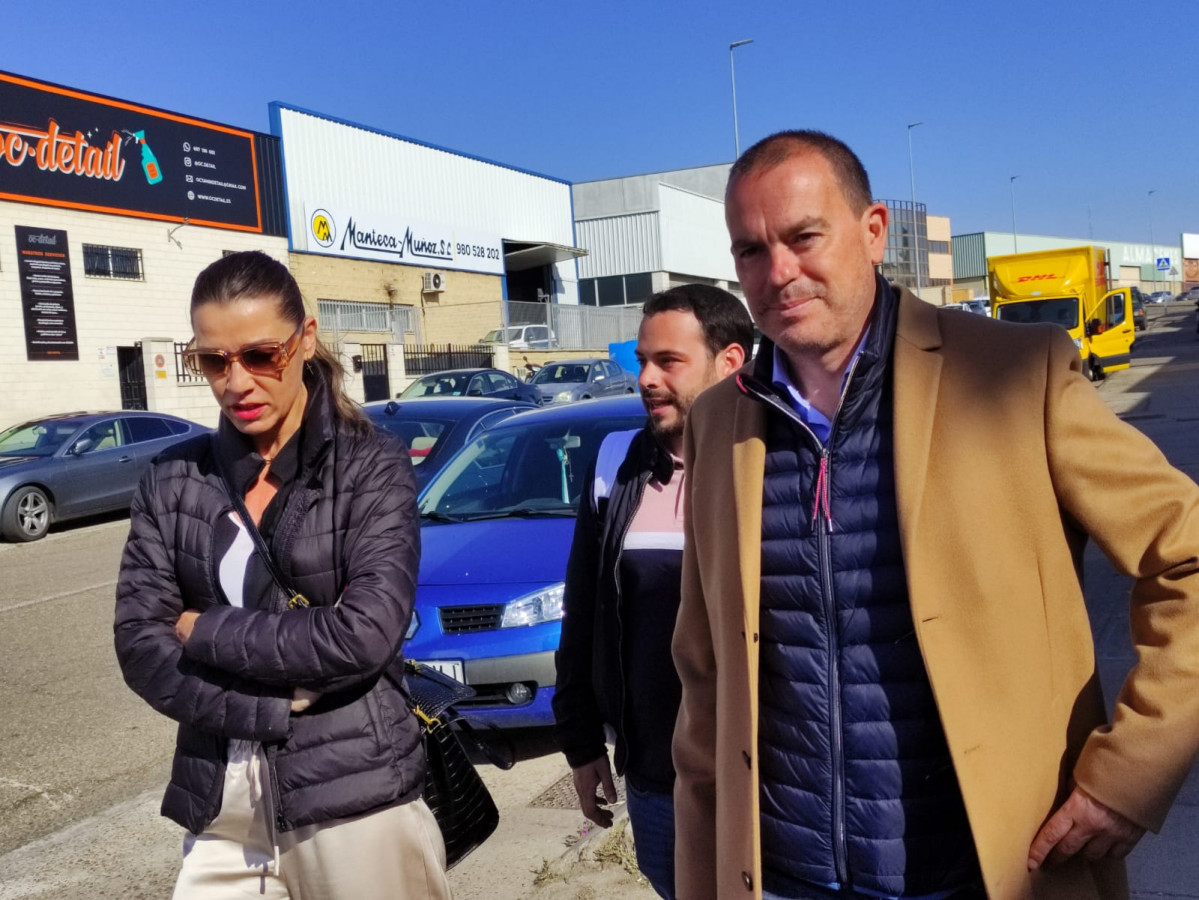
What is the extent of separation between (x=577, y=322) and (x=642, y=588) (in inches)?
1591

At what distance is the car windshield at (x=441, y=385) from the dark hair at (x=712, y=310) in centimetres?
1819

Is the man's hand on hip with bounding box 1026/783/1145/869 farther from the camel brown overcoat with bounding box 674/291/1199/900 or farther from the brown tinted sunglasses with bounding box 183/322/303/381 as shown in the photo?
the brown tinted sunglasses with bounding box 183/322/303/381

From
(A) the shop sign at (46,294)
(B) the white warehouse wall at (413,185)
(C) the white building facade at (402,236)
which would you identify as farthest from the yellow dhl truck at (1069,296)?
(A) the shop sign at (46,294)

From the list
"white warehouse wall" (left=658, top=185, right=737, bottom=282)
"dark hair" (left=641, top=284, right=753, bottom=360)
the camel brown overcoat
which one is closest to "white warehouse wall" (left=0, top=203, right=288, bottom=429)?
"dark hair" (left=641, top=284, right=753, bottom=360)

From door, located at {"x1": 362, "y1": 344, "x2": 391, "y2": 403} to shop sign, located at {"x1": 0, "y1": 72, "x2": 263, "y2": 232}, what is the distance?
4.52m

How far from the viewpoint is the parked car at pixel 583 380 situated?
78.3 feet

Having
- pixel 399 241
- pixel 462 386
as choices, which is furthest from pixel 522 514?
pixel 399 241

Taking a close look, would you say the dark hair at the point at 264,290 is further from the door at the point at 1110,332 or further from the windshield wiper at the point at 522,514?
the door at the point at 1110,332

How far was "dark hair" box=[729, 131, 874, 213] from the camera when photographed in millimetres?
1912

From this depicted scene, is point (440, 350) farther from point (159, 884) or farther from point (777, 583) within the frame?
point (777, 583)

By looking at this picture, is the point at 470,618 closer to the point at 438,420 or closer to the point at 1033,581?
the point at 1033,581

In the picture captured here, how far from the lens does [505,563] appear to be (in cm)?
538

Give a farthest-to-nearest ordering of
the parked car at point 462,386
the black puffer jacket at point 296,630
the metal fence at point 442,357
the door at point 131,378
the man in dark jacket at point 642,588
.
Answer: the metal fence at point 442,357 < the door at point 131,378 < the parked car at point 462,386 < the man in dark jacket at point 642,588 < the black puffer jacket at point 296,630

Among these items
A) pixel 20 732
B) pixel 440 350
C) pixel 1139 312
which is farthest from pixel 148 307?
pixel 1139 312
